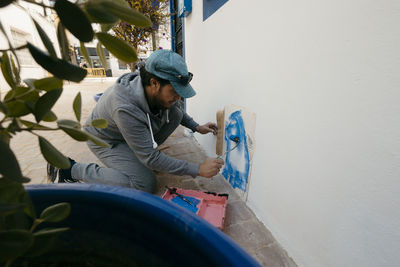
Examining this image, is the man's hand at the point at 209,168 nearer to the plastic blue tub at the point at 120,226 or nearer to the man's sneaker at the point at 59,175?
the plastic blue tub at the point at 120,226

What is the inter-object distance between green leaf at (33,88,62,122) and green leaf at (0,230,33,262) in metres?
0.13

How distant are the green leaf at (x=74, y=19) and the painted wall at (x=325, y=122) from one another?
25.3 inches

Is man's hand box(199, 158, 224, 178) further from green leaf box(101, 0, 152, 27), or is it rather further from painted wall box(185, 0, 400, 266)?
green leaf box(101, 0, 152, 27)

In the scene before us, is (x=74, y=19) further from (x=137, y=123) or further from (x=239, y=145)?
(x=239, y=145)

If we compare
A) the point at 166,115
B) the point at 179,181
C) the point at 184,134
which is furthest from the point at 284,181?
the point at 184,134

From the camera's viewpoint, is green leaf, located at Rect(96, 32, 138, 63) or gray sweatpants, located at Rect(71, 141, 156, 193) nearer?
green leaf, located at Rect(96, 32, 138, 63)

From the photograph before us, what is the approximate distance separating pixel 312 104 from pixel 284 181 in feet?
1.19

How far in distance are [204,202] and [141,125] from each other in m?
0.59

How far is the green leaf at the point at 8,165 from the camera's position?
0.21m

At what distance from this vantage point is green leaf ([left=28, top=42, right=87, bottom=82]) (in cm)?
20

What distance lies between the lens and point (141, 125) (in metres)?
1.19

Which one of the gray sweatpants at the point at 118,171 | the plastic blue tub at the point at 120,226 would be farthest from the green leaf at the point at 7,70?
the gray sweatpants at the point at 118,171

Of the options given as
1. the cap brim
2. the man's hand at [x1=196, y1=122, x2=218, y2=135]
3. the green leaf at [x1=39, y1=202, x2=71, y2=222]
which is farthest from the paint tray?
the green leaf at [x1=39, y1=202, x2=71, y2=222]

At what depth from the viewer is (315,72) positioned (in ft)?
2.30
